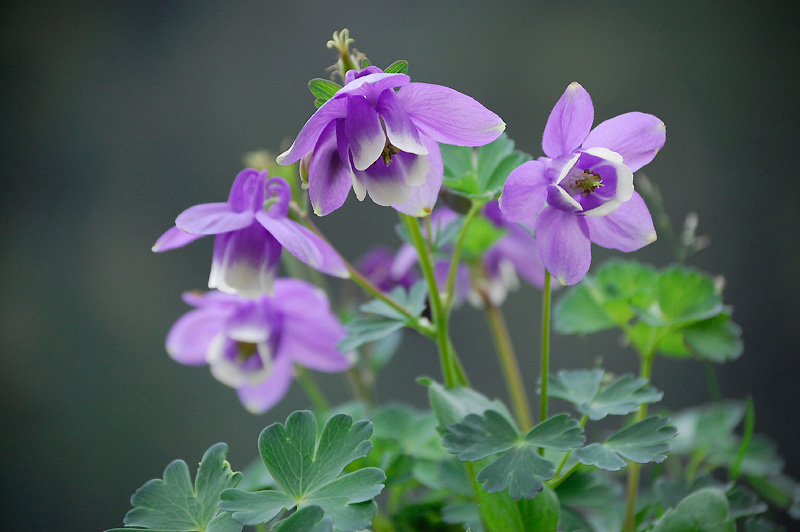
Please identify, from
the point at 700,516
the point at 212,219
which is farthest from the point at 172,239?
the point at 700,516

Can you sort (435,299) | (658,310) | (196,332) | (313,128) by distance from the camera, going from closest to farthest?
(313,128), (435,299), (658,310), (196,332)

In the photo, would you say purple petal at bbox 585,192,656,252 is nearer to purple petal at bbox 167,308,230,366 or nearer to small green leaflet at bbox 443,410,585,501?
small green leaflet at bbox 443,410,585,501

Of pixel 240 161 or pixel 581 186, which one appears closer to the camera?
pixel 581 186

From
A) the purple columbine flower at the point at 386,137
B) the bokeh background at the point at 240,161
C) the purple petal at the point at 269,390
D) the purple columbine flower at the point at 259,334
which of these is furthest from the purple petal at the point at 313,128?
the bokeh background at the point at 240,161

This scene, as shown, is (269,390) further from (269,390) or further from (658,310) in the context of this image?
(658,310)

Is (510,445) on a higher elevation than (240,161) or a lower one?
lower

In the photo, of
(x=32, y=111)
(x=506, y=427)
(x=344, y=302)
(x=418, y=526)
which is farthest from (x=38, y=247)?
(x=506, y=427)

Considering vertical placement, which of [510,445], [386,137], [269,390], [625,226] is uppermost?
[386,137]

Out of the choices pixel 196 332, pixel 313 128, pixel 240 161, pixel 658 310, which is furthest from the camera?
pixel 240 161

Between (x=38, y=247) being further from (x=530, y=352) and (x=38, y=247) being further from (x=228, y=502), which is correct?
(x=228, y=502)
